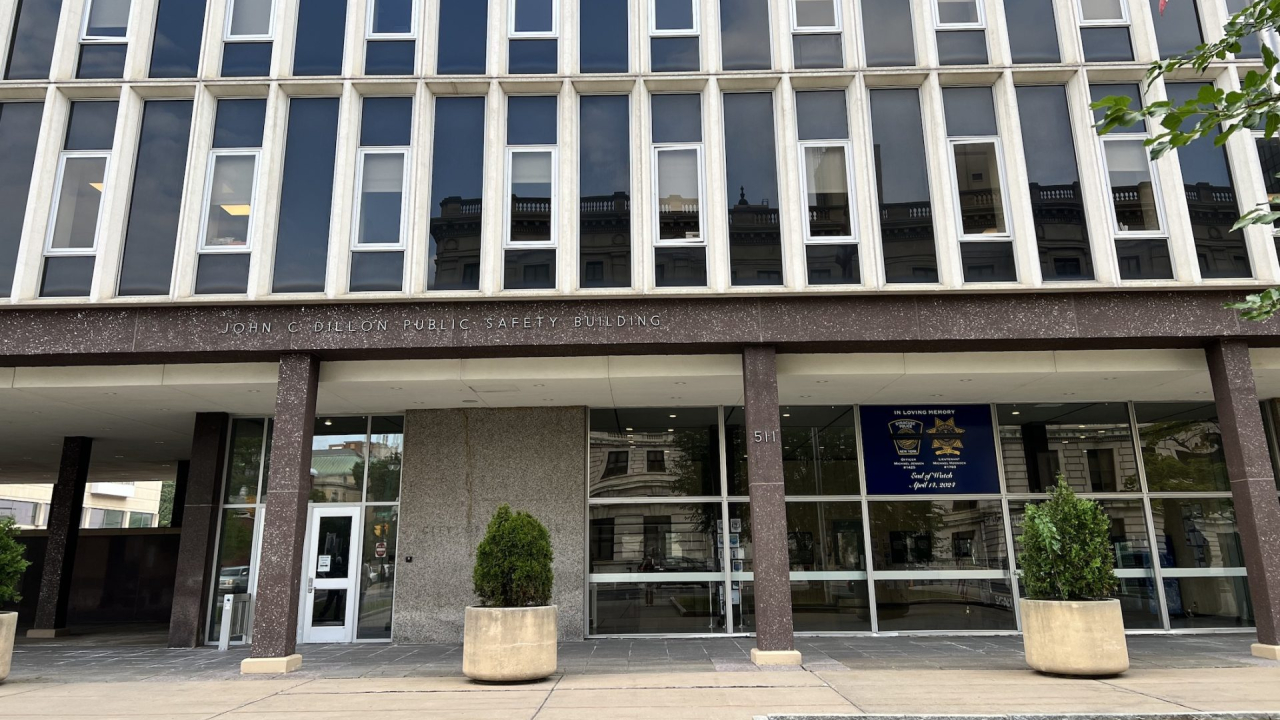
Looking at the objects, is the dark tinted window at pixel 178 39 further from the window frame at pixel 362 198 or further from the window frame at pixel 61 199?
the window frame at pixel 362 198

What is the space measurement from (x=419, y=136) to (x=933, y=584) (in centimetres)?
1156

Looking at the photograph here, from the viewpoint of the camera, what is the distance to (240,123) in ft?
41.3

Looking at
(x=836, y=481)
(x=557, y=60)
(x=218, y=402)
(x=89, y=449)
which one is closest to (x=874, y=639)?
(x=836, y=481)

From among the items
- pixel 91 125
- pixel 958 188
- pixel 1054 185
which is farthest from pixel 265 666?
pixel 1054 185

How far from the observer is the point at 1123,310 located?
11.7 metres

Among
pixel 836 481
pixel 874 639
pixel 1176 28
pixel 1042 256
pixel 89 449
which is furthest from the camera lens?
pixel 89 449

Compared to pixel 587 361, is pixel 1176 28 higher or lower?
higher

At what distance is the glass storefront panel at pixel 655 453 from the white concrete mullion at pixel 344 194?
17.4ft

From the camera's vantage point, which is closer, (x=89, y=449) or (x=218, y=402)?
(x=218, y=402)

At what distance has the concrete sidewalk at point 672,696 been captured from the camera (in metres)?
7.93

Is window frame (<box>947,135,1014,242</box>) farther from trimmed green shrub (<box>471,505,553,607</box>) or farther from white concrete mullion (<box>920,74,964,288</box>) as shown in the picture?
trimmed green shrub (<box>471,505,553,607</box>)

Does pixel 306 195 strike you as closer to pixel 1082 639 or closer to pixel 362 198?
pixel 362 198

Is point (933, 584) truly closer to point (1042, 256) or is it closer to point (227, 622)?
point (1042, 256)

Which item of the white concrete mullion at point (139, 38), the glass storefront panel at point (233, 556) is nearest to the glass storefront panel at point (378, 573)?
the glass storefront panel at point (233, 556)
